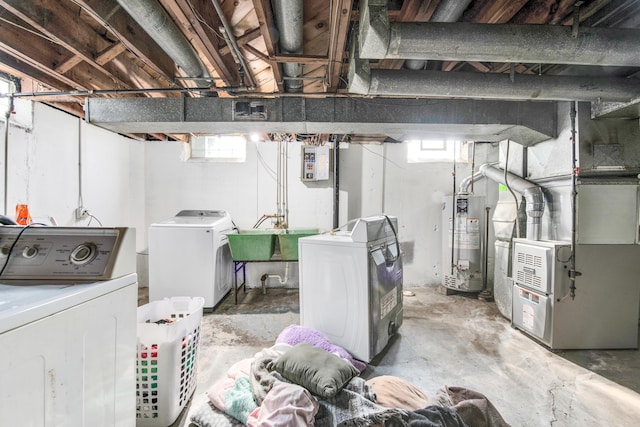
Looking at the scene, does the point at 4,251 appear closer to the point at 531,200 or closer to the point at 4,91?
the point at 4,91

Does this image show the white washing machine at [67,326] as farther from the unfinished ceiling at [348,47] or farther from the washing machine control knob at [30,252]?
the unfinished ceiling at [348,47]

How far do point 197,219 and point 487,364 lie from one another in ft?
11.5

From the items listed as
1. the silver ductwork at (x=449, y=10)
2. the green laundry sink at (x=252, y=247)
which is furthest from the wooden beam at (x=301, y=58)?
the green laundry sink at (x=252, y=247)

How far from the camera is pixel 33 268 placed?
104 centimetres

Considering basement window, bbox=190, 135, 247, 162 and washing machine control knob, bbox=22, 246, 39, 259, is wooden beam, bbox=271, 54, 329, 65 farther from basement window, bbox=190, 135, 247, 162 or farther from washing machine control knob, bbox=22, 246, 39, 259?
basement window, bbox=190, 135, 247, 162

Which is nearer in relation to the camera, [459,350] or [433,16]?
[433,16]

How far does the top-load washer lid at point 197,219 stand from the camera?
3333mm

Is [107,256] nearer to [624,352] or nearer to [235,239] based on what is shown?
[235,239]

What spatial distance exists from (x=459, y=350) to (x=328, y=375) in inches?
63.8

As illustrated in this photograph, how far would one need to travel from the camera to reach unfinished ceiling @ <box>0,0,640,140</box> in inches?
58.9

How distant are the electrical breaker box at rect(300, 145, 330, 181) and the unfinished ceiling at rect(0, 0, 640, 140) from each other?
1.33m

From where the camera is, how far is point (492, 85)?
6.44ft

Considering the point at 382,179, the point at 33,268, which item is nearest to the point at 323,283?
the point at 33,268

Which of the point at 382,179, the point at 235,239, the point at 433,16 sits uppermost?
the point at 433,16
